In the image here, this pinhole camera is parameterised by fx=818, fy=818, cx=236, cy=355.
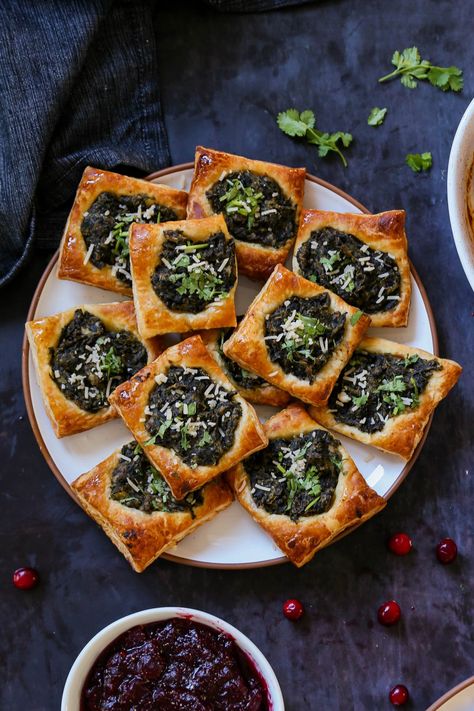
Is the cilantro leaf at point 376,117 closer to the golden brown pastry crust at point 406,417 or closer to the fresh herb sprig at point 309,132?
the fresh herb sprig at point 309,132

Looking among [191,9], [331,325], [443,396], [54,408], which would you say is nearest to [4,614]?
[54,408]

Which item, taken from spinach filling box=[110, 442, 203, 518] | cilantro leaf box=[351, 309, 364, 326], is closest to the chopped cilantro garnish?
cilantro leaf box=[351, 309, 364, 326]

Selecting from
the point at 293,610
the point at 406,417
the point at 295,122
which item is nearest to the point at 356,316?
the point at 406,417

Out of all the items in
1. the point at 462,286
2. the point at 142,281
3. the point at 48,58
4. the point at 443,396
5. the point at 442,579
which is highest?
the point at 48,58

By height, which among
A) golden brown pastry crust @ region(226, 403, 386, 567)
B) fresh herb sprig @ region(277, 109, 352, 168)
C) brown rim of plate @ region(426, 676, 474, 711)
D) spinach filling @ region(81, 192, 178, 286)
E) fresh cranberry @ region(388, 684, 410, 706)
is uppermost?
fresh herb sprig @ region(277, 109, 352, 168)

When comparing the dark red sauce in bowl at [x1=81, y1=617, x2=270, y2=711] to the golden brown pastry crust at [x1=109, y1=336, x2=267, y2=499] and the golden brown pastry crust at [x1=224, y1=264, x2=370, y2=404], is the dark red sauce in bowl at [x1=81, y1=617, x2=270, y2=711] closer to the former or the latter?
the golden brown pastry crust at [x1=109, y1=336, x2=267, y2=499]

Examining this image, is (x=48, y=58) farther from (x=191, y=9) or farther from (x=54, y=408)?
(x=54, y=408)
